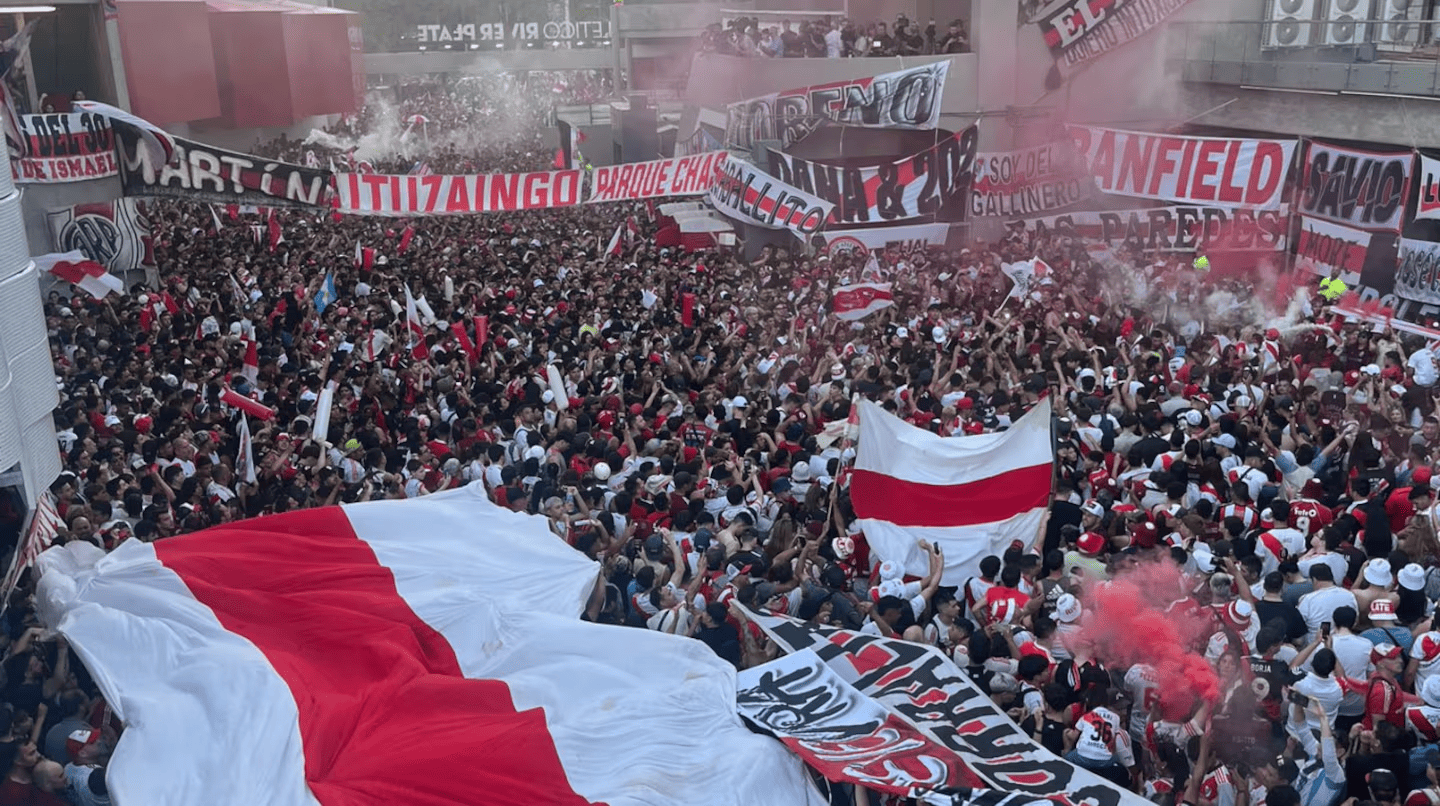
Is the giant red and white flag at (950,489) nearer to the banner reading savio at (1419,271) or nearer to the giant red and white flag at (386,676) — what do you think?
the giant red and white flag at (386,676)

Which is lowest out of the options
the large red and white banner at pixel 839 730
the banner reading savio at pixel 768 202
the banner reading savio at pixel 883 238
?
the banner reading savio at pixel 883 238

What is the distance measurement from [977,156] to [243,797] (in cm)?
1521

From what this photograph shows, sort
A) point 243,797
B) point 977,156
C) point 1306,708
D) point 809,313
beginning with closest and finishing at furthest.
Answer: point 243,797
point 1306,708
point 809,313
point 977,156

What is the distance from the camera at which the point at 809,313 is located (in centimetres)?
1345

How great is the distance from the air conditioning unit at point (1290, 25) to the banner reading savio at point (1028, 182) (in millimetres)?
3221

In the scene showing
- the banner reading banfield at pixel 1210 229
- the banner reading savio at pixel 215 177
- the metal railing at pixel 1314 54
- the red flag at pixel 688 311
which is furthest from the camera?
the banner reading banfield at pixel 1210 229

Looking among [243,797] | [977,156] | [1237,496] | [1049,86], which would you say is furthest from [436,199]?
[243,797]

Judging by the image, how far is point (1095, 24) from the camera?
63.4 feet

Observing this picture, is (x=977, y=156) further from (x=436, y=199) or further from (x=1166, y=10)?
(x=436, y=199)

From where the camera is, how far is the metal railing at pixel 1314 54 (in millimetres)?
15703

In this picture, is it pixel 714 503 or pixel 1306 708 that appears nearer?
pixel 1306 708

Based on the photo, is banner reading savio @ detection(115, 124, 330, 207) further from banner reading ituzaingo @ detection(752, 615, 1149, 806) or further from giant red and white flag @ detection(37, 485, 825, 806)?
banner reading ituzaingo @ detection(752, 615, 1149, 806)

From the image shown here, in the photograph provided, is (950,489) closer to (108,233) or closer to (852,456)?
(852,456)

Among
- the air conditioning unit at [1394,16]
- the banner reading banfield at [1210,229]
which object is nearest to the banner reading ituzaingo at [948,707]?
the banner reading banfield at [1210,229]
